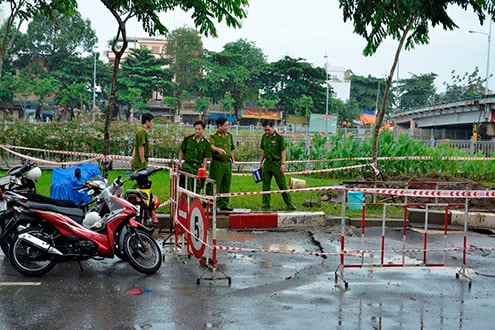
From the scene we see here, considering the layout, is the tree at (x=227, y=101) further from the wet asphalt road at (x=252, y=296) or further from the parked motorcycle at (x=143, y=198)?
the wet asphalt road at (x=252, y=296)

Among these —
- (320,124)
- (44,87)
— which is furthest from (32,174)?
(44,87)

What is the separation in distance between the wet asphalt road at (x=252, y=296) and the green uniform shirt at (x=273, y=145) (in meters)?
3.34

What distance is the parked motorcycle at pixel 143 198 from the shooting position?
27.8ft

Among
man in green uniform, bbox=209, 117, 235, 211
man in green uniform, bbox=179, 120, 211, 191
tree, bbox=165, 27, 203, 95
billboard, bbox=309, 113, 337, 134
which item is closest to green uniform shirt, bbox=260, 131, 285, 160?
man in green uniform, bbox=209, 117, 235, 211

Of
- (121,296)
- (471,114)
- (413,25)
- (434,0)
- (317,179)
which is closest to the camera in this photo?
(121,296)

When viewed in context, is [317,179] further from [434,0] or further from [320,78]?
[320,78]

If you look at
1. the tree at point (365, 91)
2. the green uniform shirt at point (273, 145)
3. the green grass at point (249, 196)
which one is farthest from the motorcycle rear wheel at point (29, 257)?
the tree at point (365, 91)

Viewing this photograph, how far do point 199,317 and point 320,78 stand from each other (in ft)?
223

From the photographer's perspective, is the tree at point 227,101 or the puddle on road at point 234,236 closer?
the puddle on road at point 234,236

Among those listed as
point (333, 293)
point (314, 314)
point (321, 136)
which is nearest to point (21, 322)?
point (314, 314)

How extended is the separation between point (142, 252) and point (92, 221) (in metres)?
0.71

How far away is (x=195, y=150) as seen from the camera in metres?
10.4

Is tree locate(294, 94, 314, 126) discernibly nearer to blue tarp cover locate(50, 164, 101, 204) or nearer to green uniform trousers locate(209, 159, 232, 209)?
green uniform trousers locate(209, 159, 232, 209)

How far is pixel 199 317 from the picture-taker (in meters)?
5.73
